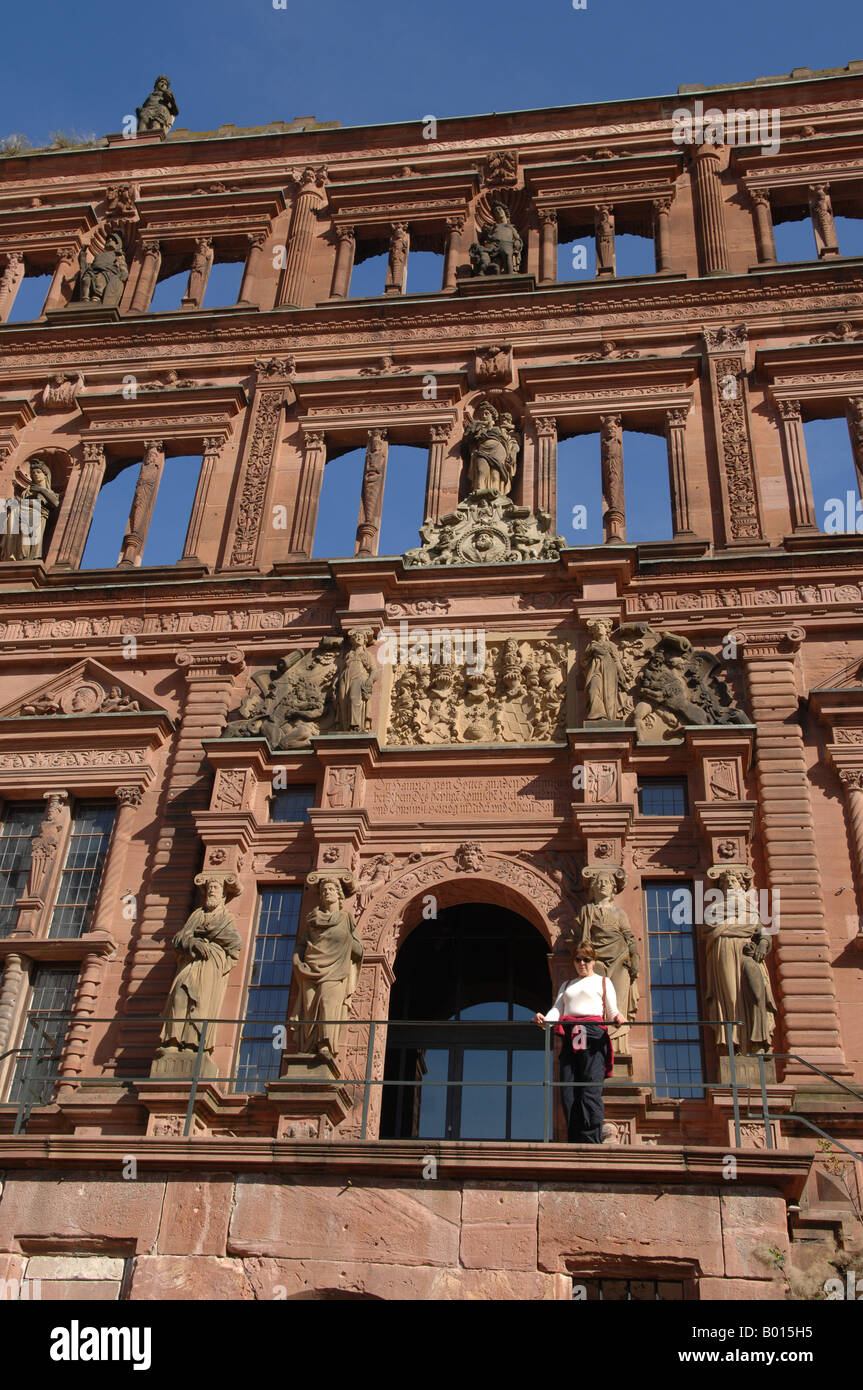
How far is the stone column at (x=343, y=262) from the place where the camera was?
2639cm

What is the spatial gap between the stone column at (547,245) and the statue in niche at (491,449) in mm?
3705

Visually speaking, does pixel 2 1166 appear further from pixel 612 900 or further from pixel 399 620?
pixel 399 620

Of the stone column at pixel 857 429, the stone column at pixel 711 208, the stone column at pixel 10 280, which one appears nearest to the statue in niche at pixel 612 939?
the stone column at pixel 857 429

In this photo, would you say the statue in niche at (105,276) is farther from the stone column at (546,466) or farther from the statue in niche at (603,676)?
the statue in niche at (603,676)

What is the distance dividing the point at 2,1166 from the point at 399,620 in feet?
33.6

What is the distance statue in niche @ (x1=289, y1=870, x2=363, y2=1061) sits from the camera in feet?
54.4

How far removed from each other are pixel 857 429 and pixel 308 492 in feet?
30.1

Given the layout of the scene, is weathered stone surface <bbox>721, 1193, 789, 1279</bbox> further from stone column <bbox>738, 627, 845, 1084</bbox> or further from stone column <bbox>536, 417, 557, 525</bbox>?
stone column <bbox>536, 417, 557, 525</bbox>

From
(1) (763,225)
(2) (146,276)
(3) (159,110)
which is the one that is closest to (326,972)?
(1) (763,225)

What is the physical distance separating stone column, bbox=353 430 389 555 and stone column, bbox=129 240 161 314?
6646 millimetres

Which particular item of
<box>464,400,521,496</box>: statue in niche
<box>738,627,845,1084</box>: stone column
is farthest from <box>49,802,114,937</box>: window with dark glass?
<box>738,627,845,1084</box>: stone column

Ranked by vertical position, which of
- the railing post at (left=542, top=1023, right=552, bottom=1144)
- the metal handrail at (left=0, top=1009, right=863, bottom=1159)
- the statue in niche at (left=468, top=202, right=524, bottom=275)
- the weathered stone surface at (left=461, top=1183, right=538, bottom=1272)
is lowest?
the weathered stone surface at (left=461, top=1183, right=538, bottom=1272)

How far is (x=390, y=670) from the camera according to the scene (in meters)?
20.7

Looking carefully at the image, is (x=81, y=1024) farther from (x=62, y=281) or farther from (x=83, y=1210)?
(x=62, y=281)
